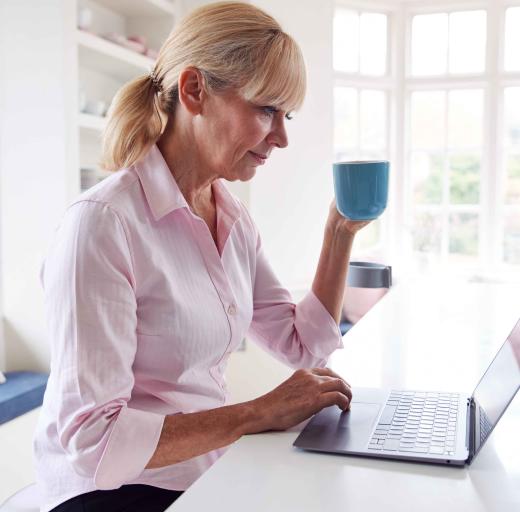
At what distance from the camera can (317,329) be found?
139 centimetres

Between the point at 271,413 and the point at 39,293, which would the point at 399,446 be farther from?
the point at 39,293

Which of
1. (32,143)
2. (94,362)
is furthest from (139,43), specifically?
(94,362)

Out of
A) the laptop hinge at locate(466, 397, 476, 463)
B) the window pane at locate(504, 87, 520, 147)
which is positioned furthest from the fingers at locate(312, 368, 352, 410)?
the window pane at locate(504, 87, 520, 147)

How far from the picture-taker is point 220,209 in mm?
1353

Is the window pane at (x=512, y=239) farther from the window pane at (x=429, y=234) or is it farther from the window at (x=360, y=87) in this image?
the window at (x=360, y=87)

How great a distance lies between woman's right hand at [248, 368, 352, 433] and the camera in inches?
37.4

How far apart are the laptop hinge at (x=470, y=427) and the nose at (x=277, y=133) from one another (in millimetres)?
575

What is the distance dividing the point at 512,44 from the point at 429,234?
1525mm

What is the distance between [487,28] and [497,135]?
79cm

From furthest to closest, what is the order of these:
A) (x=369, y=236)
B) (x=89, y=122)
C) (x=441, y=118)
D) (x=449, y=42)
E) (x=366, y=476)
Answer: (x=369, y=236), (x=441, y=118), (x=449, y=42), (x=89, y=122), (x=366, y=476)

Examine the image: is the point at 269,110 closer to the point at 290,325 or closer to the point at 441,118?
the point at 290,325

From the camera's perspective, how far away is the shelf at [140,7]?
3131 mm

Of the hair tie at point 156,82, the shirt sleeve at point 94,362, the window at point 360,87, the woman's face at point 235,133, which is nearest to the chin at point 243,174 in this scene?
the woman's face at point 235,133

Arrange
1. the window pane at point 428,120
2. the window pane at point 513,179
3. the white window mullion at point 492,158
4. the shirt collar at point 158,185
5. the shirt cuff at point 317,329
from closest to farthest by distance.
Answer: the shirt collar at point 158,185
the shirt cuff at point 317,329
the white window mullion at point 492,158
the window pane at point 513,179
the window pane at point 428,120
